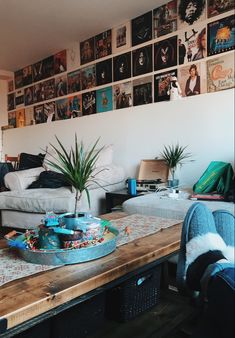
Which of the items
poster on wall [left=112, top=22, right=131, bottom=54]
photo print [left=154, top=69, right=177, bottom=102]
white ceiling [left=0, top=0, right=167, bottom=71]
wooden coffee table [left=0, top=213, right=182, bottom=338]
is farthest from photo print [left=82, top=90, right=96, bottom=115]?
wooden coffee table [left=0, top=213, right=182, bottom=338]

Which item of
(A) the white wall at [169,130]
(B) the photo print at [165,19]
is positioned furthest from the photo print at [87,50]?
(B) the photo print at [165,19]

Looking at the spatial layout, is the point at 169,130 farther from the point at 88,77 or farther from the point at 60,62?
the point at 60,62

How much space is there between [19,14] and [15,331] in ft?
9.90

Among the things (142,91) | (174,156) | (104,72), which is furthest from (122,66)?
(174,156)

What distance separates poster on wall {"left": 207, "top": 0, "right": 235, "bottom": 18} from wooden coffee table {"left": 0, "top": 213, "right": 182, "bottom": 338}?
2110mm

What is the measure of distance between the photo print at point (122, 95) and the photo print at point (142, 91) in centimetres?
7

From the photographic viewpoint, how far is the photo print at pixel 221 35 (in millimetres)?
2387

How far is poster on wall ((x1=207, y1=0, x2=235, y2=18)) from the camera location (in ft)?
7.86

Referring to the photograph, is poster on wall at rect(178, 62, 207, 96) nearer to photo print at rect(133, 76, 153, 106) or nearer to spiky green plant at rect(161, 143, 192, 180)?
photo print at rect(133, 76, 153, 106)

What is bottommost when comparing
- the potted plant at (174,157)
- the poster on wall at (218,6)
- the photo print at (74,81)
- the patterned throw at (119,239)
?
the patterned throw at (119,239)

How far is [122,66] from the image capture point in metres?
3.23

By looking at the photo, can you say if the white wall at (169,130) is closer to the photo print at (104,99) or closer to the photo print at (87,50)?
the photo print at (104,99)

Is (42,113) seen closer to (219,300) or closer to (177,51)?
(177,51)

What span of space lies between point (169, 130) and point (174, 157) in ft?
1.20
